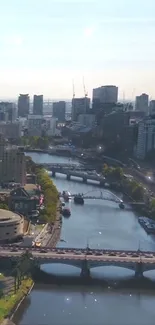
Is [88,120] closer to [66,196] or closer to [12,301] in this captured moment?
[66,196]

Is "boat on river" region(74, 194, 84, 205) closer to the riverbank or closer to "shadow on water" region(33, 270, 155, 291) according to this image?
"shadow on water" region(33, 270, 155, 291)

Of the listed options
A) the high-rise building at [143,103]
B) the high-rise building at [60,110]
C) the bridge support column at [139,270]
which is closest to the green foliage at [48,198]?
the bridge support column at [139,270]

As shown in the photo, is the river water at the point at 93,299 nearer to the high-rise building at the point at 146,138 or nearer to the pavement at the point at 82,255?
the pavement at the point at 82,255

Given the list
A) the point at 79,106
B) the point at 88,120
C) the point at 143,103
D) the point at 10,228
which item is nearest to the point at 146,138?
the point at 88,120

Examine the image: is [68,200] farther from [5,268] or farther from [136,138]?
[136,138]

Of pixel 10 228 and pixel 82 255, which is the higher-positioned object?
pixel 10 228
